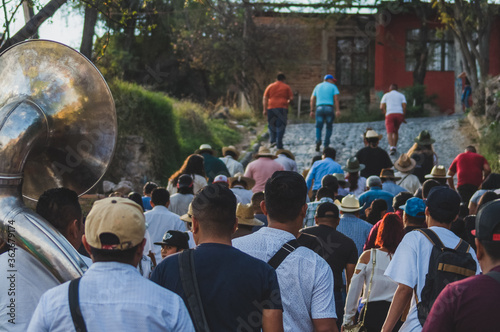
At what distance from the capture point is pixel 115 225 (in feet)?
9.48

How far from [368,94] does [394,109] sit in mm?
13863

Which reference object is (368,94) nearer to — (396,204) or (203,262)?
(396,204)

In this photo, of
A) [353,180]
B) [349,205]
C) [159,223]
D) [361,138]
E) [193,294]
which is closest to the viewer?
[193,294]

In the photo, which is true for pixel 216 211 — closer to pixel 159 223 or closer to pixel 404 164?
pixel 159 223

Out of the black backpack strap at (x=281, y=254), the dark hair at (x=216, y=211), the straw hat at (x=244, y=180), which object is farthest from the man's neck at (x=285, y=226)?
the straw hat at (x=244, y=180)

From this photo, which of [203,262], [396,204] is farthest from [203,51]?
[203,262]

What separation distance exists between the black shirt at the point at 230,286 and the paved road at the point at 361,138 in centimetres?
1318

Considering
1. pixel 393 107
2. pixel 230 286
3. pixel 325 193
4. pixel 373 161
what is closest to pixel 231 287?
pixel 230 286

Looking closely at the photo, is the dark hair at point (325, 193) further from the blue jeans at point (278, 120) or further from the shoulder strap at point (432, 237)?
the blue jeans at point (278, 120)

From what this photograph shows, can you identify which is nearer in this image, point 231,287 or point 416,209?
point 231,287

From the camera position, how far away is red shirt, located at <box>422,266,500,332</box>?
9.40ft

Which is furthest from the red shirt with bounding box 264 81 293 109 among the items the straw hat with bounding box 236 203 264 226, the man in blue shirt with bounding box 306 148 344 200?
the straw hat with bounding box 236 203 264 226

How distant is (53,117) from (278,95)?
1097cm

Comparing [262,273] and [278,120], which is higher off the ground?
[262,273]
